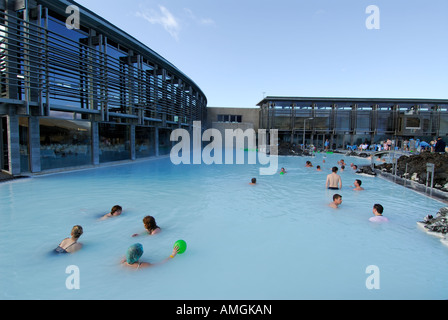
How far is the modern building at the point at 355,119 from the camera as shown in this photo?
113ft

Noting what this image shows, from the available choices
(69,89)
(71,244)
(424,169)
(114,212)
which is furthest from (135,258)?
(424,169)

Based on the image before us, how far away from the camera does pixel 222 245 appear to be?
5129 millimetres

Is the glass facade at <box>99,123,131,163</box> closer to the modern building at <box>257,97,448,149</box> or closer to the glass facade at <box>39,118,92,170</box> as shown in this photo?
the glass facade at <box>39,118,92,170</box>

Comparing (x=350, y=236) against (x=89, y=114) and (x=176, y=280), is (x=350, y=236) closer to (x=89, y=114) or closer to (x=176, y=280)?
(x=176, y=280)

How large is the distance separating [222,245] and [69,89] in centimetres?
1086

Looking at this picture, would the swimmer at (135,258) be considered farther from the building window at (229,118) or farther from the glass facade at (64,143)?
the building window at (229,118)

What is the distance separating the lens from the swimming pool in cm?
366

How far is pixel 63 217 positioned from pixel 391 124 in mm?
40650

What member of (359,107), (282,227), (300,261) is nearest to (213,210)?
(282,227)

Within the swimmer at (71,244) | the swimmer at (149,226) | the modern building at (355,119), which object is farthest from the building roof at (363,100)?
the swimmer at (71,244)

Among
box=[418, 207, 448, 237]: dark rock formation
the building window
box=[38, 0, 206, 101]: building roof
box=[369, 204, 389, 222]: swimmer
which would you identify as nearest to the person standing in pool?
box=[369, 204, 389, 222]: swimmer

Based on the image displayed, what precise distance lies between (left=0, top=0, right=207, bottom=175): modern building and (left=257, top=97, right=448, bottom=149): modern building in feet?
71.1

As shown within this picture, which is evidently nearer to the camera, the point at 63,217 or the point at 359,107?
the point at 63,217

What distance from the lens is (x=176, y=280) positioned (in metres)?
3.89
